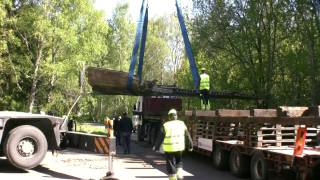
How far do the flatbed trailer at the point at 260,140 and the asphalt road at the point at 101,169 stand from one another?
54 cm

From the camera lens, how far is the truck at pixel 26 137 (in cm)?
1255

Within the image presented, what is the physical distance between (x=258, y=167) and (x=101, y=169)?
14.3 ft

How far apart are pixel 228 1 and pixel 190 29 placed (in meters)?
2.57

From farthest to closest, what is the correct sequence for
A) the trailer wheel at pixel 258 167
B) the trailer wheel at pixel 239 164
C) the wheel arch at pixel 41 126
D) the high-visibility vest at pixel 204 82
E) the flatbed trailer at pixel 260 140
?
the high-visibility vest at pixel 204 82 → the wheel arch at pixel 41 126 → the trailer wheel at pixel 239 164 → the trailer wheel at pixel 258 167 → the flatbed trailer at pixel 260 140

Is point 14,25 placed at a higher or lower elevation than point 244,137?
higher

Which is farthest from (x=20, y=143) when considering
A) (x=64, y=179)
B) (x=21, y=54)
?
(x=21, y=54)

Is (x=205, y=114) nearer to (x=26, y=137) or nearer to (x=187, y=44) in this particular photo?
(x=187, y=44)

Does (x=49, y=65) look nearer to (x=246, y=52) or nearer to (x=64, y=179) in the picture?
(x=246, y=52)

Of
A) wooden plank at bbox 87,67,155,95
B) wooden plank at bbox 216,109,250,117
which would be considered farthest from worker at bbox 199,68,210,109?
wooden plank at bbox 216,109,250,117

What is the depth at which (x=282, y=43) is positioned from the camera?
2731 cm

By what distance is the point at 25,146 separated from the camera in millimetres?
12719

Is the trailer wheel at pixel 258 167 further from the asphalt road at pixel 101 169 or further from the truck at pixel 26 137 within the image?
the truck at pixel 26 137

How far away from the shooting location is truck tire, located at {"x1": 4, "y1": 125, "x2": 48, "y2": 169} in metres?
12.5

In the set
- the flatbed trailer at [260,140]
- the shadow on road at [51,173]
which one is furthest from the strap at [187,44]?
the shadow on road at [51,173]
